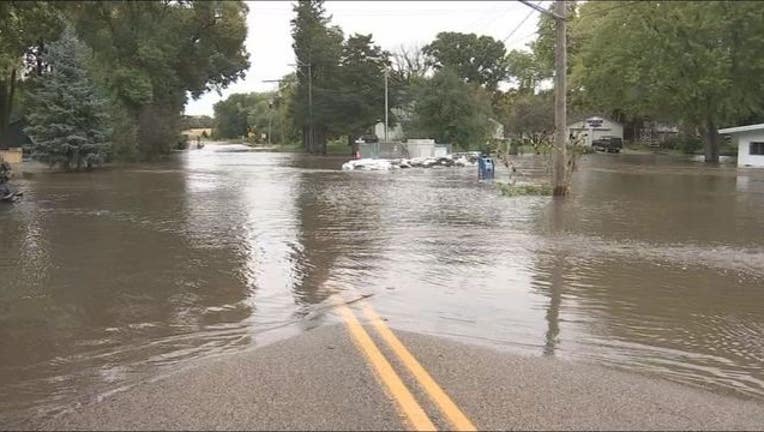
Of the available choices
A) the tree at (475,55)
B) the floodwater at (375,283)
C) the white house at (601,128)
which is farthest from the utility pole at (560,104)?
the tree at (475,55)

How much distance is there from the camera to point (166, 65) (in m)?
56.4

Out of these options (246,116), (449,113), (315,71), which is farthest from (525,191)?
(246,116)

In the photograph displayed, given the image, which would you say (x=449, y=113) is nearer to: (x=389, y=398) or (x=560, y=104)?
(x=560, y=104)

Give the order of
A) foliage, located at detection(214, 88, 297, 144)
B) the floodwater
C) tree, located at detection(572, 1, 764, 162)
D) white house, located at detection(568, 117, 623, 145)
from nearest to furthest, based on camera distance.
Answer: the floodwater → tree, located at detection(572, 1, 764, 162) → white house, located at detection(568, 117, 623, 145) → foliage, located at detection(214, 88, 297, 144)

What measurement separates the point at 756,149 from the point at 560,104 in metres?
28.9

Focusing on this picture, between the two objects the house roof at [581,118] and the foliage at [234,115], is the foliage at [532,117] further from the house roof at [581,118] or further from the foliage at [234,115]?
the foliage at [234,115]

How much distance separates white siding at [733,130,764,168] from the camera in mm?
44656

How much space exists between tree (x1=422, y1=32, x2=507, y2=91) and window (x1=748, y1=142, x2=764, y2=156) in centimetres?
7361

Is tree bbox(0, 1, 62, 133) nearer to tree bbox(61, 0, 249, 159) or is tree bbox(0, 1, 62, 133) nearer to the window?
tree bbox(61, 0, 249, 159)

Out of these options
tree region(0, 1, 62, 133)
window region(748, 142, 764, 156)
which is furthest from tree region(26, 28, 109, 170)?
window region(748, 142, 764, 156)

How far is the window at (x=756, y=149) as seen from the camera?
147 ft

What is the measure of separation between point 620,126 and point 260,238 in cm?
9167

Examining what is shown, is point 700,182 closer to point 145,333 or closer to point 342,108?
point 145,333

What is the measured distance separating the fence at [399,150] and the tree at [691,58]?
43.0 feet
